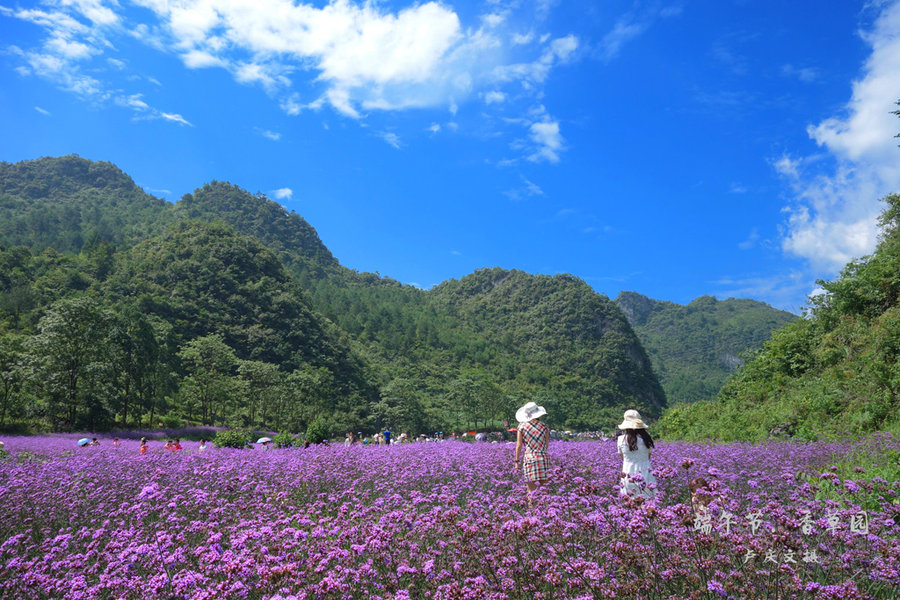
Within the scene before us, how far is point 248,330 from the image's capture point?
64750mm

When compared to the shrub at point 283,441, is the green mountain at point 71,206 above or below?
above

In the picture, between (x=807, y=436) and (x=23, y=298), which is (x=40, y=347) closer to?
(x=23, y=298)

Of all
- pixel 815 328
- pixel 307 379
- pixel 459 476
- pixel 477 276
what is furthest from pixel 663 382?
pixel 459 476

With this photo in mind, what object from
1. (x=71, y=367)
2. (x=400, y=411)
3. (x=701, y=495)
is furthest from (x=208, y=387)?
(x=701, y=495)

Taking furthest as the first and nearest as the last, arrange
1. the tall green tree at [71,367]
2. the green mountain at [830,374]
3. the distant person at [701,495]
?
the tall green tree at [71,367] → the green mountain at [830,374] → the distant person at [701,495]

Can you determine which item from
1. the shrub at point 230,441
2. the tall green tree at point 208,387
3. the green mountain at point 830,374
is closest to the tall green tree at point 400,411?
the tall green tree at point 208,387

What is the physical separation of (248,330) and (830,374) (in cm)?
6248

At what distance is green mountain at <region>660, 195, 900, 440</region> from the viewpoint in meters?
11.6

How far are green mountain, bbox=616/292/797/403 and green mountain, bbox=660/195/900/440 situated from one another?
377 feet

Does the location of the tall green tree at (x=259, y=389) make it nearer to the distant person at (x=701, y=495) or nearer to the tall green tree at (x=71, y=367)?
the tall green tree at (x=71, y=367)

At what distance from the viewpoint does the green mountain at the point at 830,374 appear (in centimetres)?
1159

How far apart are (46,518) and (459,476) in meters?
5.20

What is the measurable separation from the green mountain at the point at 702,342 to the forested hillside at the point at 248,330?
29874 millimetres

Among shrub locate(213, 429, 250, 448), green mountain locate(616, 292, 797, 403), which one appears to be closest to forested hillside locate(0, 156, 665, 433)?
shrub locate(213, 429, 250, 448)
